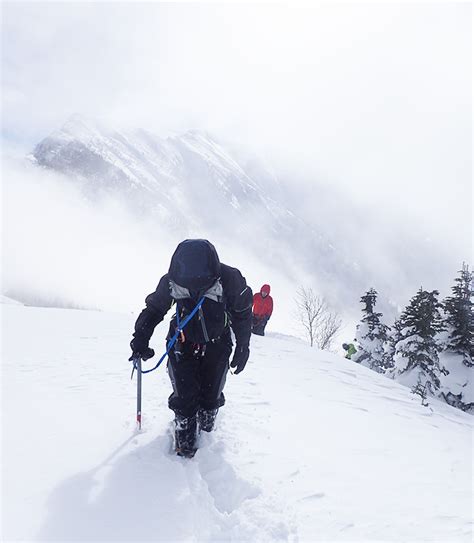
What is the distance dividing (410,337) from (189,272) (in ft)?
54.9

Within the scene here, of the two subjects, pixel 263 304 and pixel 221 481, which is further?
pixel 263 304

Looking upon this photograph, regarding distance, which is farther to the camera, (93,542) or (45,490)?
(45,490)

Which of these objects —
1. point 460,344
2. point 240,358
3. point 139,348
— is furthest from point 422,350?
point 139,348

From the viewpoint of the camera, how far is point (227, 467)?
12.4 ft

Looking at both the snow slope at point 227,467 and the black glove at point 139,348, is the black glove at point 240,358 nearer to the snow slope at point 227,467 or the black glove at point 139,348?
the snow slope at point 227,467

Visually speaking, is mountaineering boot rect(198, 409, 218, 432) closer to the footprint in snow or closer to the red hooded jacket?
the footprint in snow

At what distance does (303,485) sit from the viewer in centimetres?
353

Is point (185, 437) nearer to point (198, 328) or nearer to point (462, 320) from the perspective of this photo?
point (198, 328)

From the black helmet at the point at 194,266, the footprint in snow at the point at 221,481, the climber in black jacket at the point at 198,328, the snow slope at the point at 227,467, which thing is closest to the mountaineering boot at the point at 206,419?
the climber in black jacket at the point at 198,328

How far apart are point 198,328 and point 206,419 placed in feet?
3.98

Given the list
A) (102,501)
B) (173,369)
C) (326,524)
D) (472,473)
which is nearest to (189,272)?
(173,369)

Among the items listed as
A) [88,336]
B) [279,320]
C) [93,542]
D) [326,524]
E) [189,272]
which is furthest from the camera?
[279,320]

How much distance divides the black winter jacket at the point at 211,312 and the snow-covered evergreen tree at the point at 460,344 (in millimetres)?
15895

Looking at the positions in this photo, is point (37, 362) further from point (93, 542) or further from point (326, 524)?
point (326, 524)
